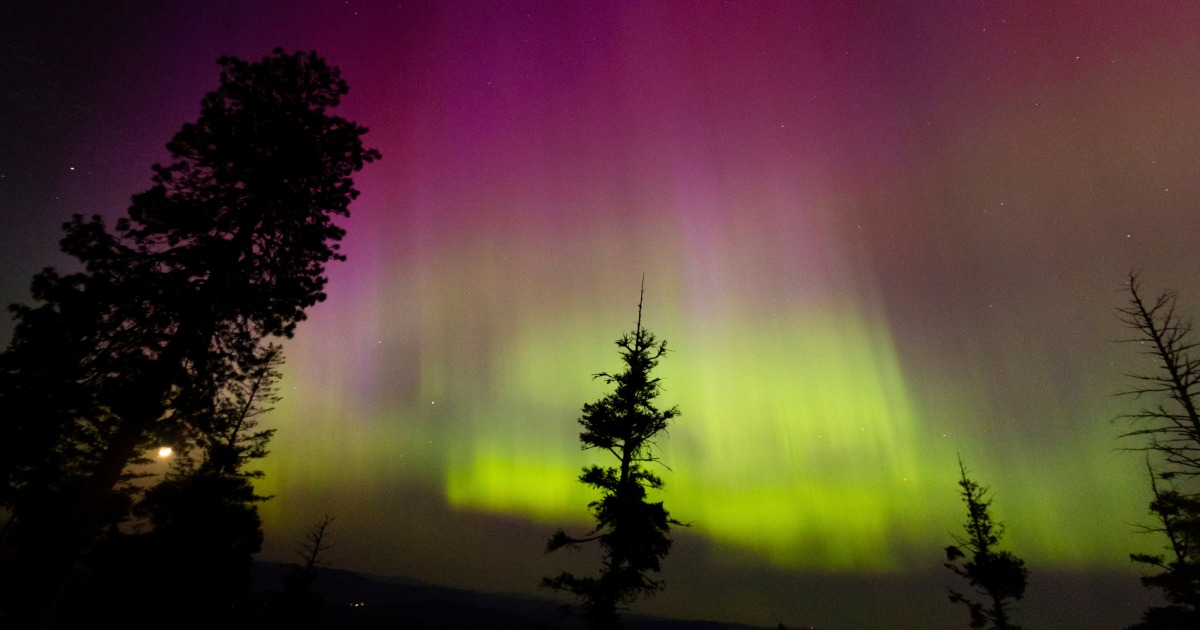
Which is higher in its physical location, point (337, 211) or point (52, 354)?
point (337, 211)

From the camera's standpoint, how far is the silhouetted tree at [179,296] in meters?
11.2

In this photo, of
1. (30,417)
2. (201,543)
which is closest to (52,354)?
(30,417)

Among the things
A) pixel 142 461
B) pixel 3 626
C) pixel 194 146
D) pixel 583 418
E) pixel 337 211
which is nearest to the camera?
pixel 3 626

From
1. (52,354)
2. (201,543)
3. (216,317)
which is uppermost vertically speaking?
(216,317)

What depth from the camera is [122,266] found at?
11.8 metres

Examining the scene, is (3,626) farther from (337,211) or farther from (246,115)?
(246,115)

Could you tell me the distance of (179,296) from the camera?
12.1 m

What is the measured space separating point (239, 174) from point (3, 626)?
1042 cm

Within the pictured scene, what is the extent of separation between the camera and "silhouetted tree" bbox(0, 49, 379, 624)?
11.2 meters

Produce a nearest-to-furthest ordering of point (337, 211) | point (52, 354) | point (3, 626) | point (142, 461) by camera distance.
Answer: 1. point (3, 626)
2. point (52, 354)
3. point (337, 211)
4. point (142, 461)

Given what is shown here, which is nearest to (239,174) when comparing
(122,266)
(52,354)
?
(122,266)

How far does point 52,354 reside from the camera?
11164mm

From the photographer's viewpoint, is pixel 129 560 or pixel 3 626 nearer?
pixel 3 626

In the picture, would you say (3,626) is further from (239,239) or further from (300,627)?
(300,627)
